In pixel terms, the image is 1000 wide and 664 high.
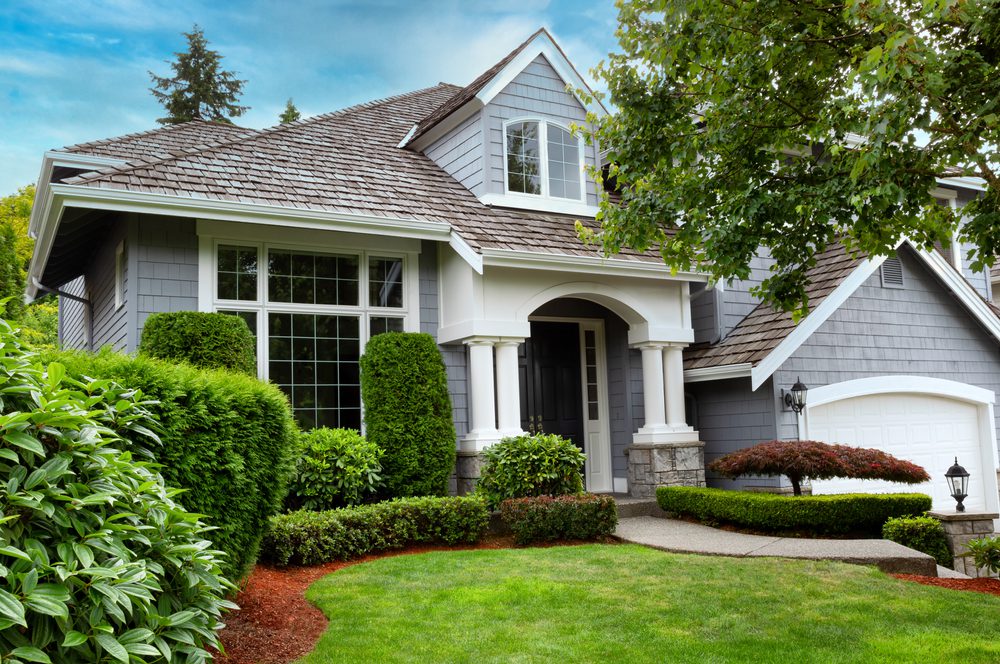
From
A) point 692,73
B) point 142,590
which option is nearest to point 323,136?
point 692,73

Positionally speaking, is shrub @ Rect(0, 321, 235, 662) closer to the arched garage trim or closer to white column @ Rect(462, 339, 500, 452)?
white column @ Rect(462, 339, 500, 452)

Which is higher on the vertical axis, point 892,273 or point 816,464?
point 892,273

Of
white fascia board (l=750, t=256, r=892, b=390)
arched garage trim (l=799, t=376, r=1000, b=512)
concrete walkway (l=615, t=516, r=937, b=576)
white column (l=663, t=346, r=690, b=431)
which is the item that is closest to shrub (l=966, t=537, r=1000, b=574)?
concrete walkway (l=615, t=516, r=937, b=576)

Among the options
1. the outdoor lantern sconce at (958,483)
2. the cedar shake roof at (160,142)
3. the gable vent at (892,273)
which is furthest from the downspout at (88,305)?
the gable vent at (892,273)

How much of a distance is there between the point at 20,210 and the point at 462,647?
30995 mm

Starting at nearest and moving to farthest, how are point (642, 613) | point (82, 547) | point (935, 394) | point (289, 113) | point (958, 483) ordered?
point (82, 547) → point (642, 613) → point (958, 483) → point (935, 394) → point (289, 113)

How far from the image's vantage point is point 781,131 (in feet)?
23.2

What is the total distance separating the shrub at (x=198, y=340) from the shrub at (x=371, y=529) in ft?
5.89

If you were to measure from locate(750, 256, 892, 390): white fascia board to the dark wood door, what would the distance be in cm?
283

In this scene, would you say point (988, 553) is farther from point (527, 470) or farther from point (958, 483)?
point (527, 470)

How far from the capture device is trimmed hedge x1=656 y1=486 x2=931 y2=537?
963 centimetres

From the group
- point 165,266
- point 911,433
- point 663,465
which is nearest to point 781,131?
point 663,465

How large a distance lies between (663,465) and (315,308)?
534 centimetres

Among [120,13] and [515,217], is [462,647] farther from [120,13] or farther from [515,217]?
[120,13]
